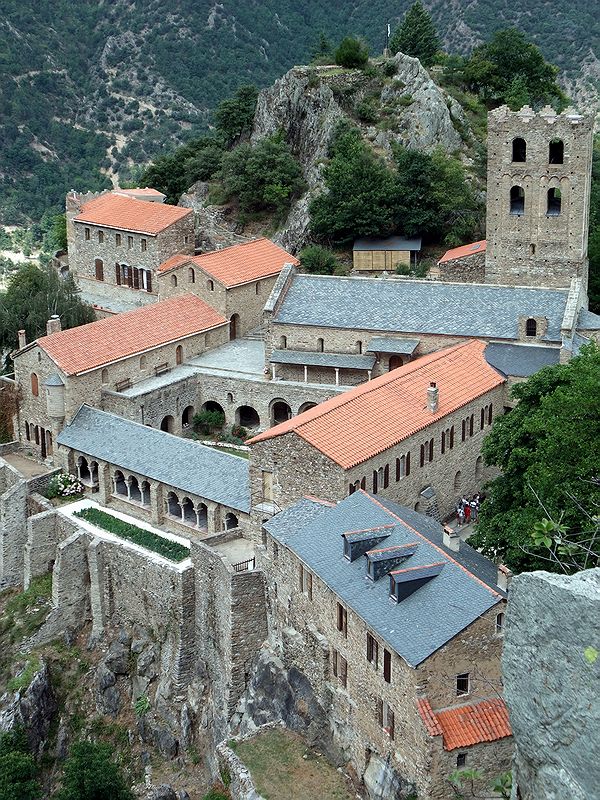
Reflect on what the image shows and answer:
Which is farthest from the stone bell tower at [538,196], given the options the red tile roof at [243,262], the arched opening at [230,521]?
the arched opening at [230,521]

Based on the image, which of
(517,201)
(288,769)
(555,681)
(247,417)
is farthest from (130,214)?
(555,681)

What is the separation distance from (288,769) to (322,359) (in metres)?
25.0

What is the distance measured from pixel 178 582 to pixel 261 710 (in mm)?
7011

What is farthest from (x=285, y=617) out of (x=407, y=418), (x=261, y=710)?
(x=407, y=418)

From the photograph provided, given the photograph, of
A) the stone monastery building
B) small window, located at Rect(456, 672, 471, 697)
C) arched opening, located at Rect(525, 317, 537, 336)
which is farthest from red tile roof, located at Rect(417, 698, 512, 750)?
arched opening, located at Rect(525, 317, 537, 336)

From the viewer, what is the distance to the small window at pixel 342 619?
113ft

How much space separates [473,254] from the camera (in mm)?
65938

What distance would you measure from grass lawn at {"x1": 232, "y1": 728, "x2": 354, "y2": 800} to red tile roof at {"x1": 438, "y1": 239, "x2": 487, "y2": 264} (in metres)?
36.1

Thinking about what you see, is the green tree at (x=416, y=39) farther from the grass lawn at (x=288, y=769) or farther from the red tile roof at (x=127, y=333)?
the grass lawn at (x=288, y=769)

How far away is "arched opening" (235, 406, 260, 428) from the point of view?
58.1 meters

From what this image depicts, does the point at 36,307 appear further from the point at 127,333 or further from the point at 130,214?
the point at 130,214

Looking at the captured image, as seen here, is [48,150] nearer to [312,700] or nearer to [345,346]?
[345,346]

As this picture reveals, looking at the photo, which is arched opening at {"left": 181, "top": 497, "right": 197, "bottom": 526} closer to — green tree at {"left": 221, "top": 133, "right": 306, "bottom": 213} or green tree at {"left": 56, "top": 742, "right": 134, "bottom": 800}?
Answer: green tree at {"left": 56, "top": 742, "right": 134, "bottom": 800}

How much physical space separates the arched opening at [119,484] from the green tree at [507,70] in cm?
4898
